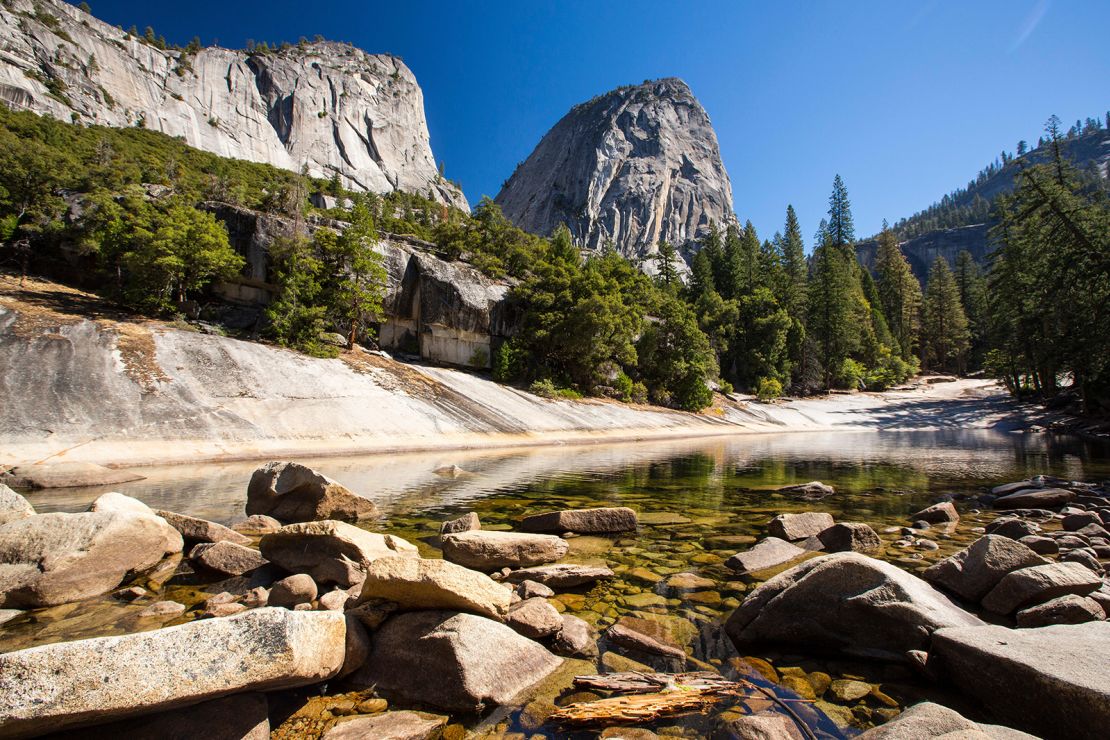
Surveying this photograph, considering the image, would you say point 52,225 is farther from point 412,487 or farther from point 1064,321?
point 1064,321

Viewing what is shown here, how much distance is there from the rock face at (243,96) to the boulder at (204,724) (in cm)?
11685

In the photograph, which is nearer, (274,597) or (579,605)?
(274,597)

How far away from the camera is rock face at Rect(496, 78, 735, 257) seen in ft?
500

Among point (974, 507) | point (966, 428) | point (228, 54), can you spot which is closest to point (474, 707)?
point (974, 507)

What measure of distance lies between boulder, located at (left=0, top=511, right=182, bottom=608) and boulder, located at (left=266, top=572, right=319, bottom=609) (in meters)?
2.51

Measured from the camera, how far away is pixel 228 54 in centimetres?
12788

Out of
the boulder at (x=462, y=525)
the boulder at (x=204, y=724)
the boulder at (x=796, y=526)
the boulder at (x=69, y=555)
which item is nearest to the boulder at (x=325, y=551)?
the boulder at (x=69, y=555)

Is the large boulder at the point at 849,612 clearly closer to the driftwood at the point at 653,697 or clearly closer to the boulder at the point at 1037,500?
the driftwood at the point at 653,697

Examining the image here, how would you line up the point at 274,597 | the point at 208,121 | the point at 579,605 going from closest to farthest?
1. the point at 274,597
2. the point at 579,605
3. the point at 208,121

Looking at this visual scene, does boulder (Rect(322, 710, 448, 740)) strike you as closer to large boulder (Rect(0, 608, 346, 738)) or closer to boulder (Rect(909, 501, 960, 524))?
large boulder (Rect(0, 608, 346, 738))

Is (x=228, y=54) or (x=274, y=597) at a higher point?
(x=228, y=54)

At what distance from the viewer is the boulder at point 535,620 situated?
468 cm

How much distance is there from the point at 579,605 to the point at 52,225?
→ 55.4m

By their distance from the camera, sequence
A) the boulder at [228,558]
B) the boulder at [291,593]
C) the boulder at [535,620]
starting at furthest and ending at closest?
1. the boulder at [228,558]
2. the boulder at [291,593]
3. the boulder at [535,620]
